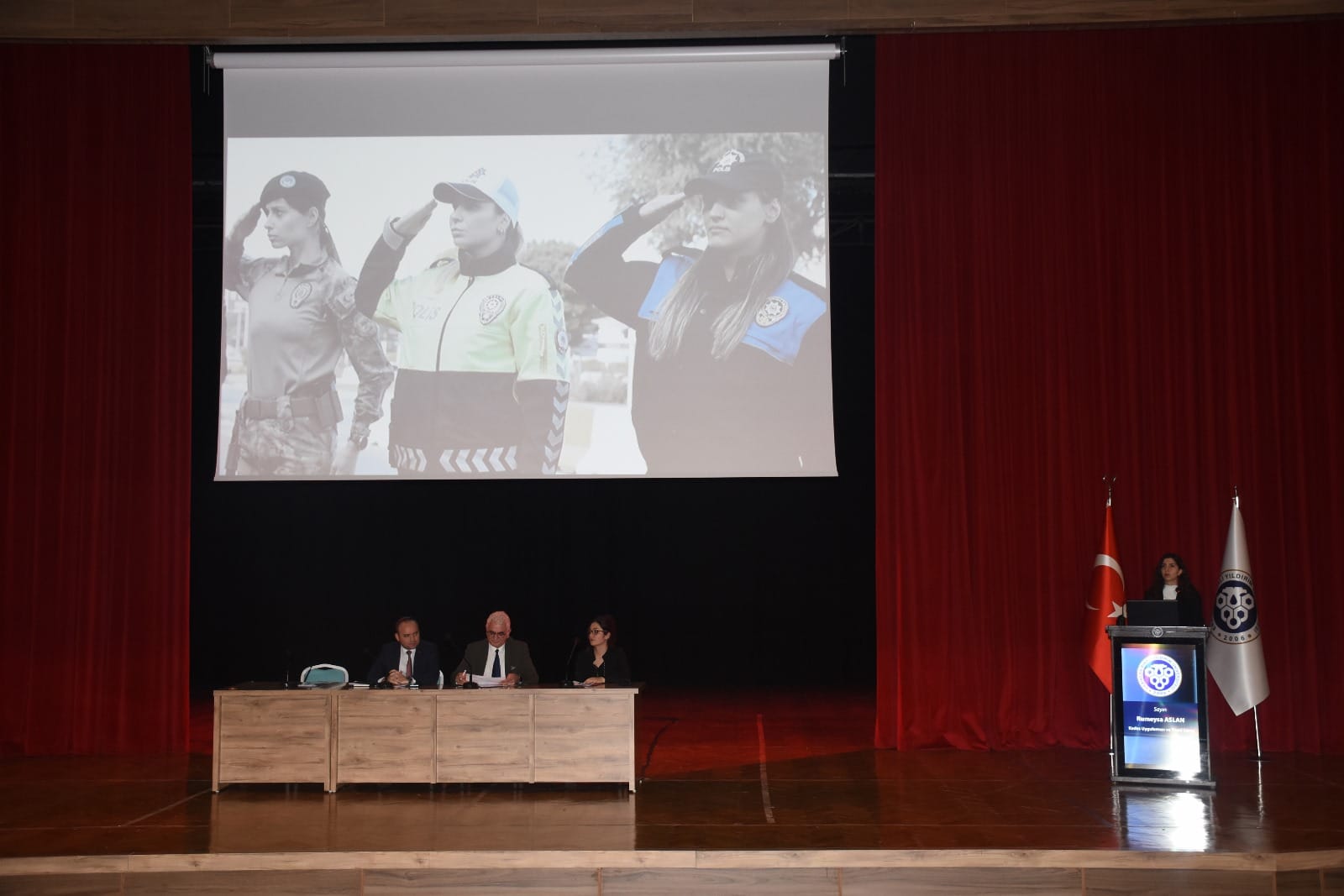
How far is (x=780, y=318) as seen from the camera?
24.2 feet

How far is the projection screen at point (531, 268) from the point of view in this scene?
→ 7297mm

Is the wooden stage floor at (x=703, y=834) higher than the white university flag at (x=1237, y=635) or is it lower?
lower

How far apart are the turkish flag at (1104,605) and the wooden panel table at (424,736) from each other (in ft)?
9.63

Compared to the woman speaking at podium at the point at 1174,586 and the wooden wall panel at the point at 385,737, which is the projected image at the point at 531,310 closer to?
the wooden wall panel at the point at 385,737

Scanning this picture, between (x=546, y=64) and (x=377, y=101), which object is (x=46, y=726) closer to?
(x=377, y=101)

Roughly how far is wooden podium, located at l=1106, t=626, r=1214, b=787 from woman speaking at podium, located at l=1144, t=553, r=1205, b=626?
21.8 inches

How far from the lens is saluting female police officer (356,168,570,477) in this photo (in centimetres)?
728

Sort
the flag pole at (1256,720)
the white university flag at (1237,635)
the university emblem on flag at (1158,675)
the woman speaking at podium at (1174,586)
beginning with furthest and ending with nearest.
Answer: the flag pole at (1256,720), the white university flag at (1237,635), the woman speaking at podium at (1174,586), the university emblem on flag at (1158,675)

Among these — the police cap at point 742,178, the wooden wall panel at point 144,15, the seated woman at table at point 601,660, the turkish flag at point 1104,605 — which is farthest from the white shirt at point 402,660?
the wooden wall panel at point 144,15

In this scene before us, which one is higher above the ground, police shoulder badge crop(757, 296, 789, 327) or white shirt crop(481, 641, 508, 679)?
police shoulder badge crop(757, 296, 789, 327)

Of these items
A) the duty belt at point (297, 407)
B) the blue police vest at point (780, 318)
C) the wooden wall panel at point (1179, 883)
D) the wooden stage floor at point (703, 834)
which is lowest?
the wooden wall panel at point (1179, 883)

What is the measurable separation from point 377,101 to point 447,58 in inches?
20.7

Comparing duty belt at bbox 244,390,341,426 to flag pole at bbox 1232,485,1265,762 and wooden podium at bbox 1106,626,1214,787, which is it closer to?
wooden podium at bbox 1106,626,1214,787

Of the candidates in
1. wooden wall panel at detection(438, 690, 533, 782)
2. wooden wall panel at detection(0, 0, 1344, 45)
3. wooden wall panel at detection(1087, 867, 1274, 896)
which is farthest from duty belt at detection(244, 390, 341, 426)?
wooden wall panel at detection(1087, 867, 1274, 896)
